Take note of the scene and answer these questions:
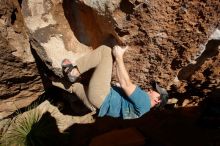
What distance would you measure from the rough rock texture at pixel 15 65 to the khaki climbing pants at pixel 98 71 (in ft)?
2.71

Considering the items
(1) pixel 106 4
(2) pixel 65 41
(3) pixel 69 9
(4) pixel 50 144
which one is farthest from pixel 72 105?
(1) pixel 106 4

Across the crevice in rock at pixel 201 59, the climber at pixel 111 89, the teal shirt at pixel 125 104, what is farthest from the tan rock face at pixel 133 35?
the teal shirt at pixel 125 104

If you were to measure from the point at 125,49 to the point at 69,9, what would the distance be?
0.83 metres

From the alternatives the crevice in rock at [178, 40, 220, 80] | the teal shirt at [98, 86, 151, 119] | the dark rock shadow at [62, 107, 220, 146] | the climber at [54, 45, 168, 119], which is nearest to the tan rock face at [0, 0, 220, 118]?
the crevice in rock at [178, 40, 220, 80]

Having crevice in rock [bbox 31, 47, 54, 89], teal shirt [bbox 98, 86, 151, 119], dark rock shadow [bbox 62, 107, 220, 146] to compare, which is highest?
crevice in rock [bbox 31, 47, 54, 89]

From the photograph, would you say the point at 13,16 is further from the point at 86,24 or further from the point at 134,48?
the point at 134,48

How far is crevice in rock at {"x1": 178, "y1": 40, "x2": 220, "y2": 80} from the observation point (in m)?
4.03

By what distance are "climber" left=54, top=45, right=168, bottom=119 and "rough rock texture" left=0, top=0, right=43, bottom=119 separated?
70 cm

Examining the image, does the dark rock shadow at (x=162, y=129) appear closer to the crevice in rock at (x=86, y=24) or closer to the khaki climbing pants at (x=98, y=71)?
the khaki climbing pants at (x=98, y=71)

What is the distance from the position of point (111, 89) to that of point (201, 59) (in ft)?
3.60

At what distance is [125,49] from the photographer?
406cm

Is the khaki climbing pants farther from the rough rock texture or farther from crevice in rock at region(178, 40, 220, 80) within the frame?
crevice in rock at region(178, 40, 220, 80)

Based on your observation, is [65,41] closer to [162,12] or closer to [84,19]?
[84,19]

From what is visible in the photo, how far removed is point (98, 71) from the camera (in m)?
4.18
